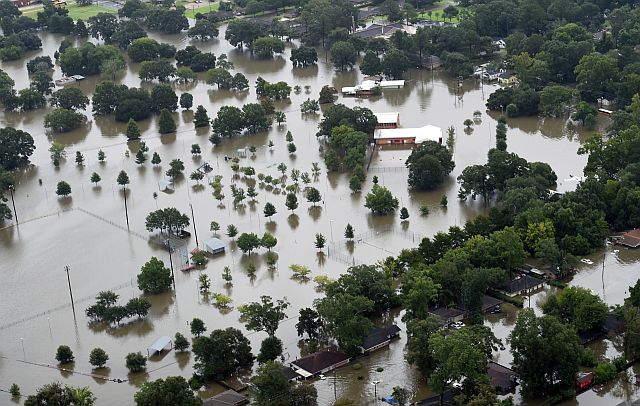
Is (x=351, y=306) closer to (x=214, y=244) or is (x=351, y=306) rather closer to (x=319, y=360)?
(x=319, y=360)

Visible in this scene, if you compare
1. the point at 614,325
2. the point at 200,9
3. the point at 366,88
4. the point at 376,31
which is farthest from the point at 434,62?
the point at 614,325

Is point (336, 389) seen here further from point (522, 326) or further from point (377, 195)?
point (377, 195)

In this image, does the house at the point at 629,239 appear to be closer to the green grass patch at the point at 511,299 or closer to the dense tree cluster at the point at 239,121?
the green grass patch at the point at 511,299

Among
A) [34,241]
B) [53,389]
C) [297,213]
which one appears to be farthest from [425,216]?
[53,389]

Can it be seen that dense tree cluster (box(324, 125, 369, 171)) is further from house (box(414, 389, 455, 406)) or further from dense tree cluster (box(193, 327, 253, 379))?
house (box(414, 389, 455, 406))

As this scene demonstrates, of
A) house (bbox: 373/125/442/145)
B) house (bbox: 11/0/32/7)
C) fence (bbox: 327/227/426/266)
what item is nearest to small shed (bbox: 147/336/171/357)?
fence (bbox: 327/227/426/266)
